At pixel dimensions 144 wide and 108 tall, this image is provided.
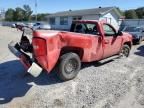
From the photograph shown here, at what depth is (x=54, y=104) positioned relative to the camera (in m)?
4.90

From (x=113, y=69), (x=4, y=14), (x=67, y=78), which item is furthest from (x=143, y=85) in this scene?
(x=4, y=14)

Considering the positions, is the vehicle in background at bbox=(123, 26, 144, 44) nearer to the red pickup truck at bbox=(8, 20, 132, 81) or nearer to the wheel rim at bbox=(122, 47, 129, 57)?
the wheel rim at bbox=(122, 47, 129, 57)

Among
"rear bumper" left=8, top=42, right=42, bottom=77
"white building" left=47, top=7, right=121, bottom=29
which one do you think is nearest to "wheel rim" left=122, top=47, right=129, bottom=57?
"rear bumper" left=8, top=42, right=42, bottom=77

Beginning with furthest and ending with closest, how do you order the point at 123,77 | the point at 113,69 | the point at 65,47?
the point at 113,69 → the point at 123,77 → the point at 65,47

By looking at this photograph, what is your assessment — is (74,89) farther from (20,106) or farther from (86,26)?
(86,26)

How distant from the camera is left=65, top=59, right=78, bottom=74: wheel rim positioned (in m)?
6.32

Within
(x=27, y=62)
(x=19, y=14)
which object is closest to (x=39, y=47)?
(x=27, y=62)

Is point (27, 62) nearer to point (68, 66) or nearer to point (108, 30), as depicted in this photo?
point (68, 66)

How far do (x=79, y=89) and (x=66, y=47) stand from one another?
1297 millimetres

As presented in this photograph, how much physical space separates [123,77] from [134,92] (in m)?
1.21

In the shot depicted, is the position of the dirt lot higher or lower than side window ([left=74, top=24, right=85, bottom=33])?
lower

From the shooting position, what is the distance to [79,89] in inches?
227

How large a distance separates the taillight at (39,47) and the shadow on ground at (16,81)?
3.66 feet

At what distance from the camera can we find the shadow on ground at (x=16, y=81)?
5.47 meters
